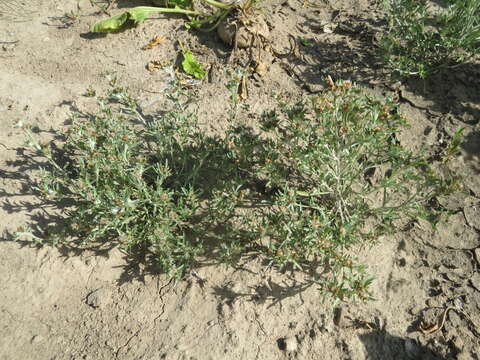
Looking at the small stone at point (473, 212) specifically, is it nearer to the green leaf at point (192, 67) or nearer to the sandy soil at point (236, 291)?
the sandy soil at point (236, 291)

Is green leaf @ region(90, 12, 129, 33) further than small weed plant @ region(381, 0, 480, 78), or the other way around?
green leaf @ region(90, 12, 129, 33)

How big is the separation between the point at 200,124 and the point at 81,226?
1370 mm

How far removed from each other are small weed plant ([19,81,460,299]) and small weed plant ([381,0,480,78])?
112 cm

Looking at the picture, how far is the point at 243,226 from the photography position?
9.52ft

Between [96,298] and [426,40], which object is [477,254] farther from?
[96,298]

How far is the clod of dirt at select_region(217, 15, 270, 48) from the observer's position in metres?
3.88

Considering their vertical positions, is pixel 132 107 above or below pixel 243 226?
above

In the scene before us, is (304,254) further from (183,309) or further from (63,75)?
(63,75)

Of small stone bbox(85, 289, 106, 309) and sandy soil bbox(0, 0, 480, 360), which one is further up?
sandy soil bbox(0, 0, 480, 360)

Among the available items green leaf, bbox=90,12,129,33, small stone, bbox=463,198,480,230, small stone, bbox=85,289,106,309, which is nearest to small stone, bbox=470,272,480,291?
small stone, bbox=463,198,480,230

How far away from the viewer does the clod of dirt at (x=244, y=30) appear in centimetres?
388

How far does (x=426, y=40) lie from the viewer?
11.8 feet

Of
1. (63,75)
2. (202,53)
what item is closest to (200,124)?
(202,53)

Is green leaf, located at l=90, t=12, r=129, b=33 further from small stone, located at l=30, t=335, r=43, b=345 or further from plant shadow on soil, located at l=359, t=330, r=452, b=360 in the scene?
plant shadow on soil, located at l=359, t=330, r=452, b=360
